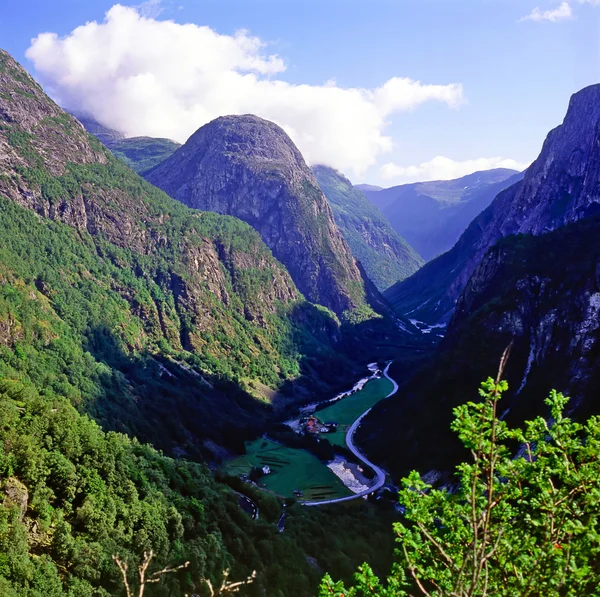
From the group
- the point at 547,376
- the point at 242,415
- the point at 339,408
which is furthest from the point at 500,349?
the point at 242,415

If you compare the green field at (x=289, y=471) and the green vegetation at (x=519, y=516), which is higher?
the green vegetation at (x=519, y=516)

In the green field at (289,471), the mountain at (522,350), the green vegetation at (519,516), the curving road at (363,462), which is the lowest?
the curving road at (363,462)

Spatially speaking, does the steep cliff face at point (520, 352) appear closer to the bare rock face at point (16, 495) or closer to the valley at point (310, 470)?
the valley at point (310, 470)

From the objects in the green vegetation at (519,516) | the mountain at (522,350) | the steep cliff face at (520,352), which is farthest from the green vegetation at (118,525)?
the mountain at (522,350)

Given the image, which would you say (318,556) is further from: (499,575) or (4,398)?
(499,575)

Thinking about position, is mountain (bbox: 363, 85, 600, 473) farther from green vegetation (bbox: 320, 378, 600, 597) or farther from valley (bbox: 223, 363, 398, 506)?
green vegetation (bbox: 320, 378, 600, 597)

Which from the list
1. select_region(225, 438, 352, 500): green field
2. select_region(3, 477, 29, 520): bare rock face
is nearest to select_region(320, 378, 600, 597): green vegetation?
select_region(3, 477, 29, 520): bare rock face
